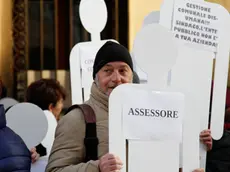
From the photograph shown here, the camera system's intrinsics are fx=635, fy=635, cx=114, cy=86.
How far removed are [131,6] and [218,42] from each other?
9.38 ft

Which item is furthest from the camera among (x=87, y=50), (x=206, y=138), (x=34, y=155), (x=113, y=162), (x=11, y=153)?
(x=87, y=50)

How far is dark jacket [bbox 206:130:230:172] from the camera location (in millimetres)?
2996

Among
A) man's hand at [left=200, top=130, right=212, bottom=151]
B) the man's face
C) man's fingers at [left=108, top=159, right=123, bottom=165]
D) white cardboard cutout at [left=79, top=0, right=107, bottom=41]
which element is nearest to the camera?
man's fingers at [left=108, top=159, right=123, bottom=165]

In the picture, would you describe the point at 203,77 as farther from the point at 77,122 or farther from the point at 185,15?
the point at 77,122

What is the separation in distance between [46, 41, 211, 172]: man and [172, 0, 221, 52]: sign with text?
285 millimetres

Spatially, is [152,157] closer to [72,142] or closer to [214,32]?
[72,142]

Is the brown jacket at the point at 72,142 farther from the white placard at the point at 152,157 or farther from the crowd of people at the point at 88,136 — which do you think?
the white placard at the point at 152,157

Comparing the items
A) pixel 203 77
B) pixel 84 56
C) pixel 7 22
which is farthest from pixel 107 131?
pixel 7 22

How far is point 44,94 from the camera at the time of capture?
3.66 meters

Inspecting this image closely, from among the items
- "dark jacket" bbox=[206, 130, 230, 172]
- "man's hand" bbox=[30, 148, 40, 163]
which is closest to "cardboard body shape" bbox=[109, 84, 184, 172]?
"dark jacket" bbox=[206, 130, 230, 172]

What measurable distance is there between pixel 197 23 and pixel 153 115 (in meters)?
0.58

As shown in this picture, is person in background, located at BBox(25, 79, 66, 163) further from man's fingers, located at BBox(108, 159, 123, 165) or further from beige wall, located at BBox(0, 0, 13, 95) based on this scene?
beige wall, located at BBox(0, 0, 13, 95)

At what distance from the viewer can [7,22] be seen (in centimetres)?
549

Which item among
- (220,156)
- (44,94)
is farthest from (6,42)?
(220,156)
